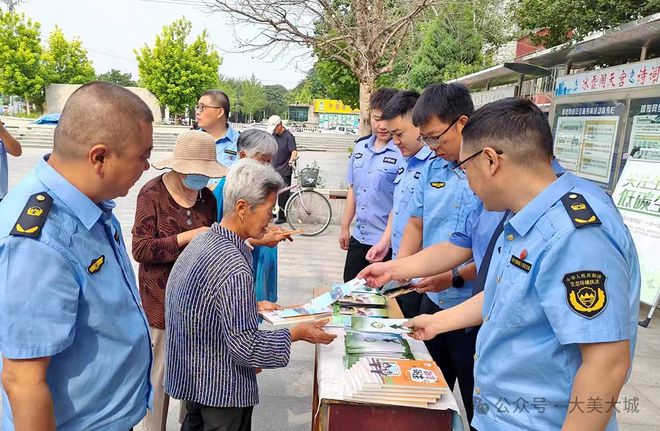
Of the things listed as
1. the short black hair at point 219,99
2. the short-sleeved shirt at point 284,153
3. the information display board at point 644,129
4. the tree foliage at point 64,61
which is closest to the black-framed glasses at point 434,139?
the short black hair at point 219,99

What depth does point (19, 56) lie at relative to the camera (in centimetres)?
2695

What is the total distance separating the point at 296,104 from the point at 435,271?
72577mm

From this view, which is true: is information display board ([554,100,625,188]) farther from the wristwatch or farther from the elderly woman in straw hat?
the elderly woman in straw hat

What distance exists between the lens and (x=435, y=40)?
14.7m

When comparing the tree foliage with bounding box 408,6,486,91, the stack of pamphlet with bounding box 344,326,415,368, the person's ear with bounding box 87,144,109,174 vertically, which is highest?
the tree foliage with bounding box 408,6,486,91

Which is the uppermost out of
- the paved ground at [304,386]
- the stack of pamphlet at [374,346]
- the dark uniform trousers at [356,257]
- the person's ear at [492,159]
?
the person's ear at [492,159]

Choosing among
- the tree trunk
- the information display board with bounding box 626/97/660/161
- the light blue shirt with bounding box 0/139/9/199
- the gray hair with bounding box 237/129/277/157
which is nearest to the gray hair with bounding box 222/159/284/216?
the gray hair with bounding box 237/129/277/157

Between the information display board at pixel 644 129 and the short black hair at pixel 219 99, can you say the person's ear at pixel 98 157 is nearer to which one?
the short black hair at pixel 219 99

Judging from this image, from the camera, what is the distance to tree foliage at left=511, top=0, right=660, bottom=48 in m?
6.31

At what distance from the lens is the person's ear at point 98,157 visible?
1.13m

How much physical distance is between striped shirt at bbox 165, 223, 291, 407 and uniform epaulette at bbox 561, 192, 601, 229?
920 mm

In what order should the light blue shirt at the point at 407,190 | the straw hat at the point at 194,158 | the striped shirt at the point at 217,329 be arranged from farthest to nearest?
the light blue shirt at the point at 407,190
the straw hat at the point at 194,158
the striped shirt at the point at 217,329

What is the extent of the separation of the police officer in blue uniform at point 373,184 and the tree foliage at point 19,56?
100ft

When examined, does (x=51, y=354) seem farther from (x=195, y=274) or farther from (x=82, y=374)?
(x=195, y=274)
